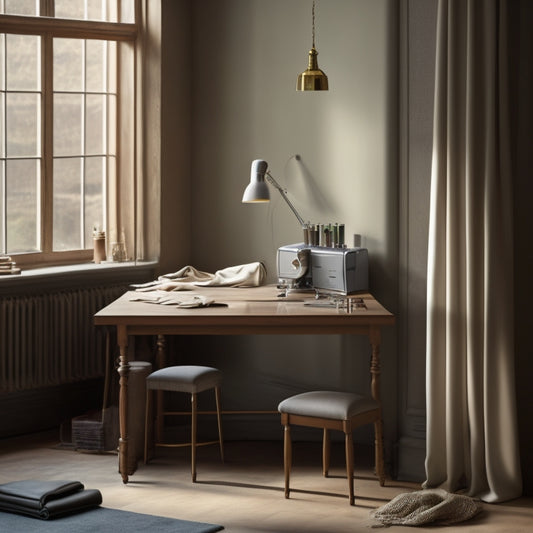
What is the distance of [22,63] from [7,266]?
115cm

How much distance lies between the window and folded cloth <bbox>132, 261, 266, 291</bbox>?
49cm

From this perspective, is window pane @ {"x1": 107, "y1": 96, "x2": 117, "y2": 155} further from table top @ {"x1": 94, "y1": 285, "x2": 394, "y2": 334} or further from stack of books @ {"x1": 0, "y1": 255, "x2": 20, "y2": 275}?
table top @ {"x1": 94, "y1": 285, "x2": 394, "y2": 334}

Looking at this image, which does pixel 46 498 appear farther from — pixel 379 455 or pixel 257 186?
pixel 257 186

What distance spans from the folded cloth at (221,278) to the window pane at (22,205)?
0.71m

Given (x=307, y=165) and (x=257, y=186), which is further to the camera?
(x=307, y=165)

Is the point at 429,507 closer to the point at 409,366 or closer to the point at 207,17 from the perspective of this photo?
the point at 409,366

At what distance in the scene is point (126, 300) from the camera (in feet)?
16.6

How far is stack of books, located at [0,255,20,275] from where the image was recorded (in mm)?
5359

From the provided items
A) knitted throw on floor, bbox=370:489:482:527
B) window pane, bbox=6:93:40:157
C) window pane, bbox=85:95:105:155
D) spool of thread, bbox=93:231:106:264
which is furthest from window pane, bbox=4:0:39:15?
knitted throw on floor, bbox=370:489:482:527

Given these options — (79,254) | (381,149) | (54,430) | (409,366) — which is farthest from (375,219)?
(54,430)

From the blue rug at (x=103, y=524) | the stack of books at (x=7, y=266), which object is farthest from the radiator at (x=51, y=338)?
the blue rug at (x=103, y=524)

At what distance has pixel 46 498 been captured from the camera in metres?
4.20

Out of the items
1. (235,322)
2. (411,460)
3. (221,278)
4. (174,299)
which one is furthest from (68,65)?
(411,460)

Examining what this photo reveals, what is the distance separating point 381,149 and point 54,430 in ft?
7.99
